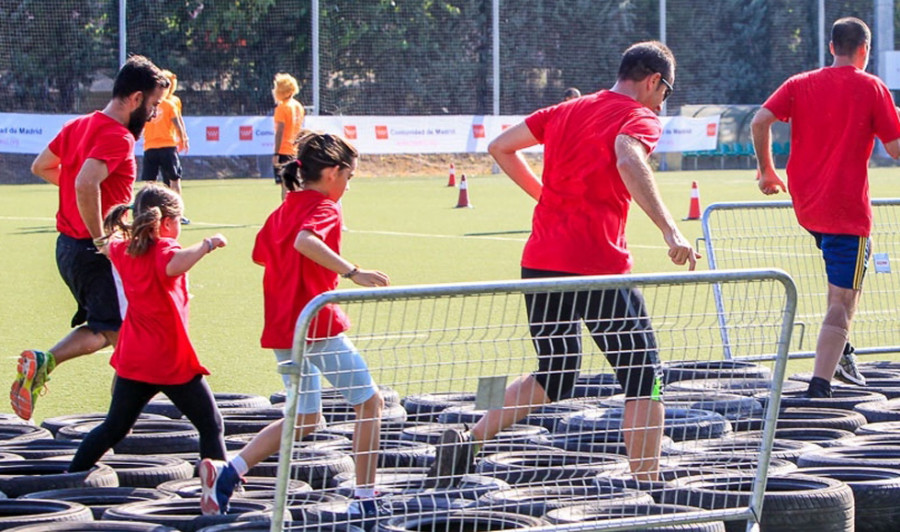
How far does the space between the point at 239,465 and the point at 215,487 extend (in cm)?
14

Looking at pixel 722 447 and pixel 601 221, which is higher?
pixel 601 221

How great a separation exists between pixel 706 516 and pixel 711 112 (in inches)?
1447

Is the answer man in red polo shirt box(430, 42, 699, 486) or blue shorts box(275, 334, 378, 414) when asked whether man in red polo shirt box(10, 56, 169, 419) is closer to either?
man in red polo shirt box(430, 42, 699, 486)

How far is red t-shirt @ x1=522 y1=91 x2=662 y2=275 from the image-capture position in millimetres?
5688

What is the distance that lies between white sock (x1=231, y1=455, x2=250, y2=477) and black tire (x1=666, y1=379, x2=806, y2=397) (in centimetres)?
159

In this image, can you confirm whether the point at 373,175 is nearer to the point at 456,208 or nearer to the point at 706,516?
the point at 456,208

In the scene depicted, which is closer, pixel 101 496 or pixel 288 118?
pixel 101 496

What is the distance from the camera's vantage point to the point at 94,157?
7062 millimetres

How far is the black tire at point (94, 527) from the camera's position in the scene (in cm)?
479

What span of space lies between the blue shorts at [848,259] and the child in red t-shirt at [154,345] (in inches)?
139

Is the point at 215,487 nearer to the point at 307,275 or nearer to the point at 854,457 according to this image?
the point at 307,275

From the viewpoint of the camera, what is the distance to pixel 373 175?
124 ft

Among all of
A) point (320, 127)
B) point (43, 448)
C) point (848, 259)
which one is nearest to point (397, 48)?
point (320, 127)

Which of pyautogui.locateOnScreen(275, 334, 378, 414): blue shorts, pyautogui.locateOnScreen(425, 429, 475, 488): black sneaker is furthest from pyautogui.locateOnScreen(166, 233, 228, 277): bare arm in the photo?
pyautogui.locateOnScreen(425, 429, 475, 488): black sneaker
